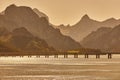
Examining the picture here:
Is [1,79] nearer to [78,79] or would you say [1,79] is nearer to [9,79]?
[9,79]

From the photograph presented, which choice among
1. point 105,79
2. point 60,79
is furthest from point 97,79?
point 60,79

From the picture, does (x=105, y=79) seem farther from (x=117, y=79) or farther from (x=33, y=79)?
(x=33, y=79)

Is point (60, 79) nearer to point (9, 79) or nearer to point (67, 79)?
point (67, 79)

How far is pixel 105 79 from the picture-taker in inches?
3804

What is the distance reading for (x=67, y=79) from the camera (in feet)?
323

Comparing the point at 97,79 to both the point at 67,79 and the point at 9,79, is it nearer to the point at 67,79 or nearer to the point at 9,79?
the point at 67,79

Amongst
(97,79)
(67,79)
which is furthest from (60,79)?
(97,79)

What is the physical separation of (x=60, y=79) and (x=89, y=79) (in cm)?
623

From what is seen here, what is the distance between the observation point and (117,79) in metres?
95.3

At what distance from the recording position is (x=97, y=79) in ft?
319

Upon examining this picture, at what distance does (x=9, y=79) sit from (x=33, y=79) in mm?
5427

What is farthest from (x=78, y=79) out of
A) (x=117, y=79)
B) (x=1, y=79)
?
(x=1, y=79)

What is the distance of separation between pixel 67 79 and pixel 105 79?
8174 mm

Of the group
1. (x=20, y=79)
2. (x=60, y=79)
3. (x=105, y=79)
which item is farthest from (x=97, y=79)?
(x=20, y=79)
